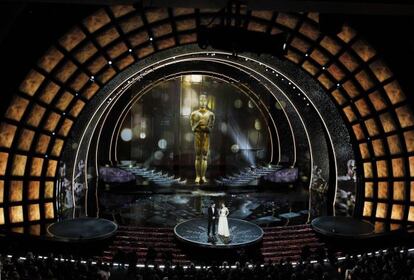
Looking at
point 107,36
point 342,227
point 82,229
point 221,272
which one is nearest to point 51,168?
point 82,229

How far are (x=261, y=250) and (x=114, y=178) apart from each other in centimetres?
1075

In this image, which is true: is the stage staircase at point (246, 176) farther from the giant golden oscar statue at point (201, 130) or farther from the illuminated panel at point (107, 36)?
the illuminated panel at point (107, 36)

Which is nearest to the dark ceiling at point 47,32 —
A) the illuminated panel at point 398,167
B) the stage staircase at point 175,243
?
the illuminated panel at point 398,167

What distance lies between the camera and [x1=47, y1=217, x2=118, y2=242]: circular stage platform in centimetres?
1393

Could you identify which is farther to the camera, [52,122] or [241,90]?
[241,90]

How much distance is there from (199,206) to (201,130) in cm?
582

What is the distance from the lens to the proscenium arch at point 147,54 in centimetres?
1443

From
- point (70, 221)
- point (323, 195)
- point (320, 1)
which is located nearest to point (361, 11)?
point (320, 1)

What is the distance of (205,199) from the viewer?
21.1m

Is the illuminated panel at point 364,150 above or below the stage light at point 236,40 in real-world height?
below

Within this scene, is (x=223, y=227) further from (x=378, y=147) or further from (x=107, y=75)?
(x=378, y=147)

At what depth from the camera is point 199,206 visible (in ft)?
63.6

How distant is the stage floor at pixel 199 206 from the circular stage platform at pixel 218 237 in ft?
2.74

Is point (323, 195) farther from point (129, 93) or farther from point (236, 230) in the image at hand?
point (129, 93)
